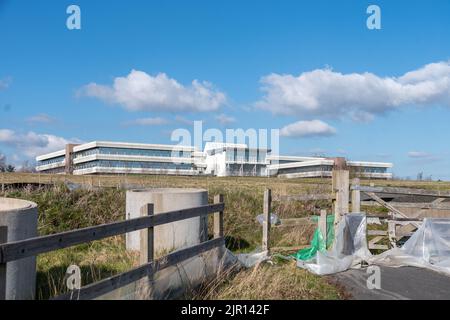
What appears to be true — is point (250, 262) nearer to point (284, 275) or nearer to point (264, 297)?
point (284, 275)

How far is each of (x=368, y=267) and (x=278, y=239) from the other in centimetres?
284

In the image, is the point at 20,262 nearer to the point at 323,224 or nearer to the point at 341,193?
the point at 323,224

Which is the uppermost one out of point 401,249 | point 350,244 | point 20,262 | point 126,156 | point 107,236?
point 126,156

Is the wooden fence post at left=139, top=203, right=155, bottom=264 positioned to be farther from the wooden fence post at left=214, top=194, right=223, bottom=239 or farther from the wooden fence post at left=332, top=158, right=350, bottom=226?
the wooden fence post at left=332, top=158, right=350, bottom=226

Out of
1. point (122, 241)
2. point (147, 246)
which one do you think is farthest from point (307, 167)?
point (147, 246)

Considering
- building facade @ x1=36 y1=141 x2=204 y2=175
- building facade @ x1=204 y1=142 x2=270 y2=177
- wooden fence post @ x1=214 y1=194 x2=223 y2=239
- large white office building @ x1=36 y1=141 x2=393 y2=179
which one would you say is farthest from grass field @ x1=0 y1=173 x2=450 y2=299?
building facade @ x1=36 y1=141 x2=204 y2=175

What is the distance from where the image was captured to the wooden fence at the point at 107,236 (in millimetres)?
4031

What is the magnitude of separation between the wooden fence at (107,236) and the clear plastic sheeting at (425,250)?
4332mm

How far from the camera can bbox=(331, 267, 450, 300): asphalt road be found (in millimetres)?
7668

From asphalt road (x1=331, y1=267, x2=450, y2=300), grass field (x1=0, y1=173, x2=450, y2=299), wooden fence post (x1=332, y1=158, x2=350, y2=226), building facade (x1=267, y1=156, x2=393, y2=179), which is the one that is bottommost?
asphalt road (x1=331, y1=267, x2=450, y2=300)

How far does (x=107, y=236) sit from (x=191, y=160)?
101 meters

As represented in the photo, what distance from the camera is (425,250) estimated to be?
10.4 m

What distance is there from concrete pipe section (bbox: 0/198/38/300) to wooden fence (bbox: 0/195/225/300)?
1.26 meters
